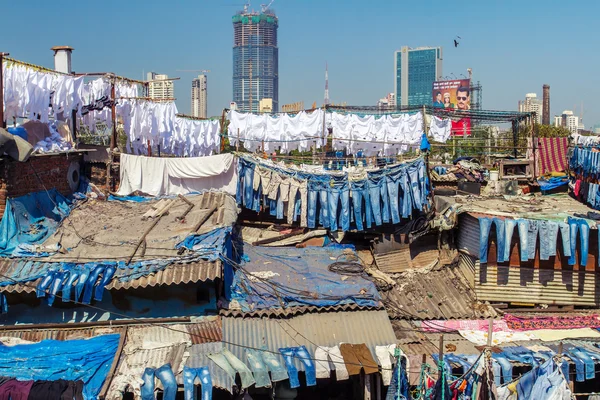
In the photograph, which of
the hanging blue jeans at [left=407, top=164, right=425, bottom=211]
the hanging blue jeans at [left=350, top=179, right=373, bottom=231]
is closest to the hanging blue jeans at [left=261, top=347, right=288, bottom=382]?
the hanging blue jeans at [left=350, top=179, right=373, bottom=231]

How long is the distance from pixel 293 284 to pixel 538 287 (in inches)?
217

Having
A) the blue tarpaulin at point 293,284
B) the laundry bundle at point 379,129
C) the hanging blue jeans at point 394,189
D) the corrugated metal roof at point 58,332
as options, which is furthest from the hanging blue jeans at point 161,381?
the laundry bundle at point 379,129

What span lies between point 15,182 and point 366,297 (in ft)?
24.4

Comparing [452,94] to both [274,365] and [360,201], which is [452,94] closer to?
[360,201]

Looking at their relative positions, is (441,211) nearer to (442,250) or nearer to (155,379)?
(442,250)

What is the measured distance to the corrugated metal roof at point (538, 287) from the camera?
495 inches

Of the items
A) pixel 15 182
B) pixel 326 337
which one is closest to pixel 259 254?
pixel 326 337

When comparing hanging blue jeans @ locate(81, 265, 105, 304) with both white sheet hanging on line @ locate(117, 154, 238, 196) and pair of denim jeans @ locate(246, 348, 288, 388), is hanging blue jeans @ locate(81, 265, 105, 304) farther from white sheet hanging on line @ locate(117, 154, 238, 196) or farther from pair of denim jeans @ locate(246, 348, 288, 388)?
white sheet hanging on line @ locate(117, 154, 238, 196)

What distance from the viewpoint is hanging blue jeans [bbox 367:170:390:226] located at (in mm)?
14680

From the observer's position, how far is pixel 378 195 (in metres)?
14.7

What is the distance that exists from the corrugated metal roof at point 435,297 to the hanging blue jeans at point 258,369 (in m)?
3.39

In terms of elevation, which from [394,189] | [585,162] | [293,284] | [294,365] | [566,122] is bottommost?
[294,365]

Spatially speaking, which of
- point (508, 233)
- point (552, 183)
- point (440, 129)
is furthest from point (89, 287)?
point (552, 183)

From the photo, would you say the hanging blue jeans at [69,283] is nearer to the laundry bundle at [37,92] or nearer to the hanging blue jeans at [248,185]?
the laundry bundle at [37,92]
